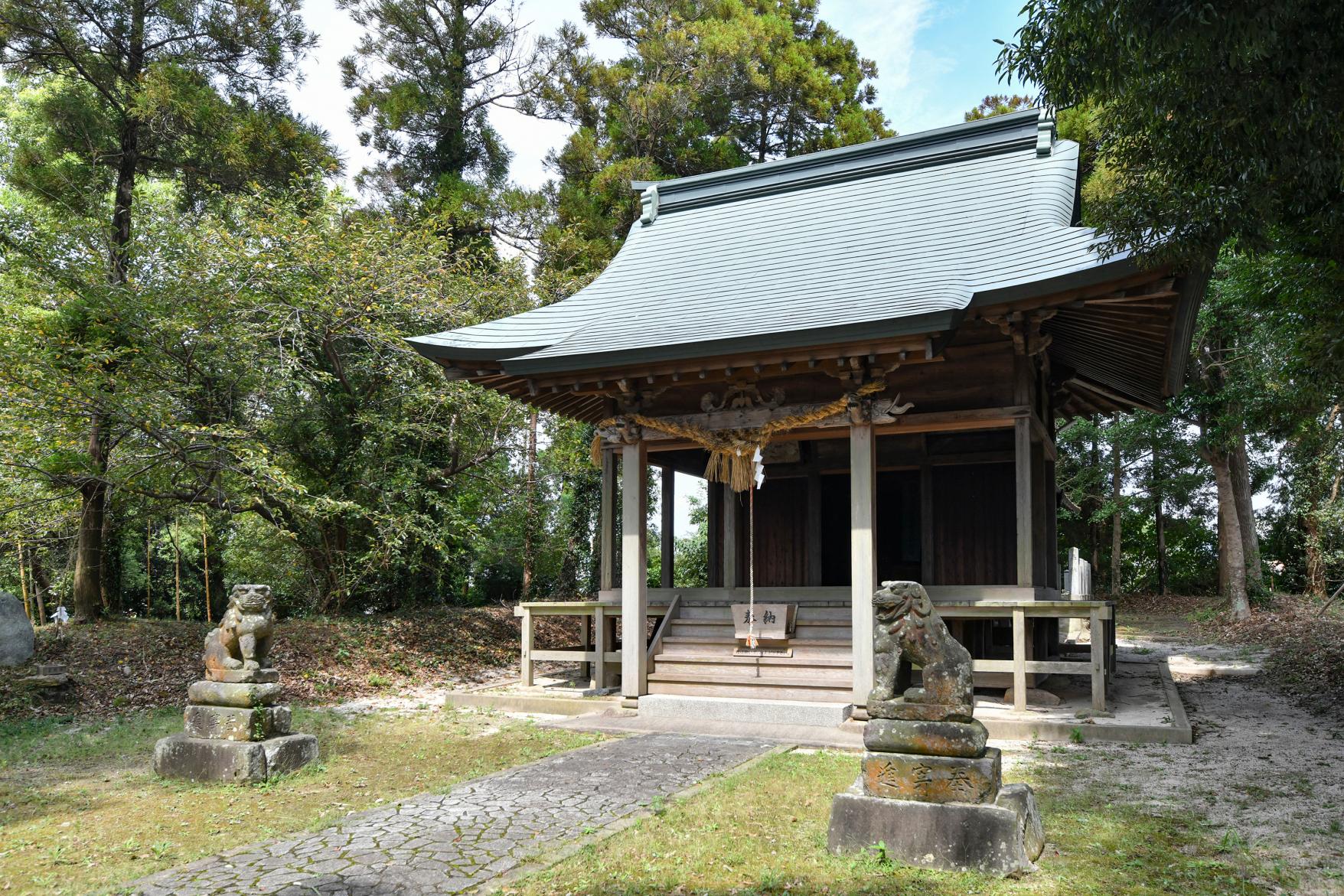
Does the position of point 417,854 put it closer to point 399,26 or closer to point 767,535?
point 767,535

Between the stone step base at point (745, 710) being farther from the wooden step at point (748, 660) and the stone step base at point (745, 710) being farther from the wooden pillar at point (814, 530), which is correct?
the wooden pillar at point (814, 530)

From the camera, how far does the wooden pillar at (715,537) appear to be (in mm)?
12250

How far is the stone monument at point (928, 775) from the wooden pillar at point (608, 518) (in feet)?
20.1

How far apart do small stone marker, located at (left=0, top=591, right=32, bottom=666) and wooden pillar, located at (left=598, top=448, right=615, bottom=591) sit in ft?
20.4

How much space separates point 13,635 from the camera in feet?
31.2

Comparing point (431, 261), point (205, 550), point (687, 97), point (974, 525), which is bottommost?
point (205, 550)

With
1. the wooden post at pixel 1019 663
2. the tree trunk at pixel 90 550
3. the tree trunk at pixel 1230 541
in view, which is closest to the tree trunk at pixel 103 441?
the tree trunk at pixel 90 550

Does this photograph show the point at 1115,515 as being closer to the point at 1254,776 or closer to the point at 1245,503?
the point at 1245,503

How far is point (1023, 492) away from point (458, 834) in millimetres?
6088

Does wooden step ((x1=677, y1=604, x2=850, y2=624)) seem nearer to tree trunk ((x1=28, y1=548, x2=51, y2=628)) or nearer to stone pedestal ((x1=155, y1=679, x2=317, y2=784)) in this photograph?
stone pedestal ((x1=155, y1=679, x2=317, y2=784))

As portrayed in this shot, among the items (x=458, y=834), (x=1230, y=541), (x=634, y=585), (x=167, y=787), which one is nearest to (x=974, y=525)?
(x=634, y=585)

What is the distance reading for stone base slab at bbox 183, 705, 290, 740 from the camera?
6117 millimetres

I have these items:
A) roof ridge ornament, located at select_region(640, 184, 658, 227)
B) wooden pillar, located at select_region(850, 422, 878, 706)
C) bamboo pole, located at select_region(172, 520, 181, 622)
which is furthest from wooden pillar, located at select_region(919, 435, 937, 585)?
bamboo pole, located at select_region(172, 520, 181, 622)

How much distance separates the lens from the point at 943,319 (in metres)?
7.06
